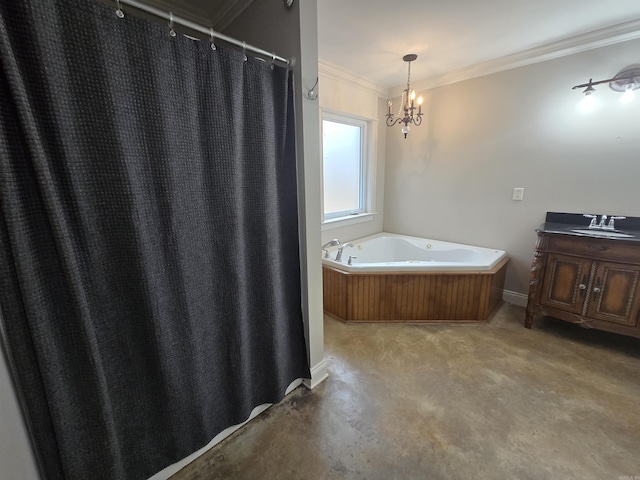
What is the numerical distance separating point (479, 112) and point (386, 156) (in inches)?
42.5

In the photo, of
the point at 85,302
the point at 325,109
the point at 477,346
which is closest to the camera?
the point at 85,302

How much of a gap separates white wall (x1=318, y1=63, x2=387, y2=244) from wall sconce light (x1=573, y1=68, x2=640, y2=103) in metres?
1.81

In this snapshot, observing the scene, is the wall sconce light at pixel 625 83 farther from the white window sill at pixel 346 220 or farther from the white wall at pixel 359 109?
the white window sill at pixel 346 220

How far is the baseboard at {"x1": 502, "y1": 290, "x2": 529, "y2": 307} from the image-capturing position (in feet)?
8.77

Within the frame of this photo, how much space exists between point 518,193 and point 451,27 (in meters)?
Answer: 1.57

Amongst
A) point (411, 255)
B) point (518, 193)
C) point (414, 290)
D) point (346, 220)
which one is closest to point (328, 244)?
point (346, 220)

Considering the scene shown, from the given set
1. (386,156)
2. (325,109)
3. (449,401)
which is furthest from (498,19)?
(449,401)

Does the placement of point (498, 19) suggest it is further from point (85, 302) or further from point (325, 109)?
point (85, 302)

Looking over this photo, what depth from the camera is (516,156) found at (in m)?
2.52

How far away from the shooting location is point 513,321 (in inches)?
94.4

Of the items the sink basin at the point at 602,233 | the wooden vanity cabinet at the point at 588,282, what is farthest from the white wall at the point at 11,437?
the sink basin at the point at 602,233

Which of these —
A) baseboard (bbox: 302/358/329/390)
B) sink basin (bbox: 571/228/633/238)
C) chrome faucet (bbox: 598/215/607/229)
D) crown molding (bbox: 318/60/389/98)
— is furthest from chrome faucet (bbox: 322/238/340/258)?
chrome faucet (bbox: 598/215/607/229)

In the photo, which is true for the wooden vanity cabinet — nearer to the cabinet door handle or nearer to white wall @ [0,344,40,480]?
the cabinet door handle

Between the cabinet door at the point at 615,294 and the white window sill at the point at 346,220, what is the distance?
2.05 meters
